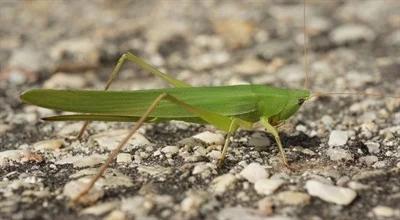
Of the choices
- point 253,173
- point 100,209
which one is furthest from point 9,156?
point 253,173

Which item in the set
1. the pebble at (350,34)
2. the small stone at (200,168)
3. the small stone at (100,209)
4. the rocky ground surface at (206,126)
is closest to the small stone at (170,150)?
the rocky ground surface at (206,126)

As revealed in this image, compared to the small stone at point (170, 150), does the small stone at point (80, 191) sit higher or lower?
lower

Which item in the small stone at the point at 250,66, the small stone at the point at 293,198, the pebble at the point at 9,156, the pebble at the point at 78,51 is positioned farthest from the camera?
the pebble at the point at 78,51

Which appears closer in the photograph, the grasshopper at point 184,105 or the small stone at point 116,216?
the small stone at point 116,216

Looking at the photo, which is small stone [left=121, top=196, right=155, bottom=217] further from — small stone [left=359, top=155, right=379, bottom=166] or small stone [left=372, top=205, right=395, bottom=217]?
small stone [left=359, top=155, right=379, bottom=166]

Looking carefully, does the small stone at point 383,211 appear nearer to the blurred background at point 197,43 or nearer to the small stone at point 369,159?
the small stone at point 369,159

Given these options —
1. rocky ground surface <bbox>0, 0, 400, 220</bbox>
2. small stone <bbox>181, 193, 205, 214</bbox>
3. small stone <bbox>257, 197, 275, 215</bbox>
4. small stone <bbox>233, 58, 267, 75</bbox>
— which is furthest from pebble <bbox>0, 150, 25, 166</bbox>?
small stone <bbox>233, 58, 267, 75</bbox>

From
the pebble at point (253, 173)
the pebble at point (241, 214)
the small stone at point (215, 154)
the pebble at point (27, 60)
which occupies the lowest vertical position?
the pebble at point (241, 214)
